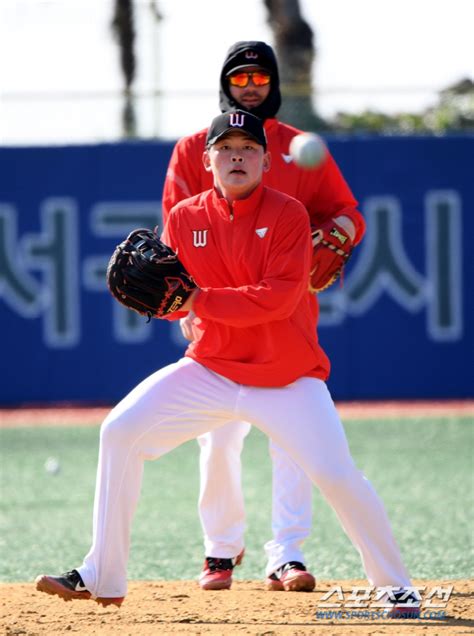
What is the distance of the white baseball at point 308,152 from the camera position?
584 centimetres

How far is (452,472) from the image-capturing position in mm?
9781

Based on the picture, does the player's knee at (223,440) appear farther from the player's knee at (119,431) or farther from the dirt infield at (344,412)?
the dirt infield at (344,412)

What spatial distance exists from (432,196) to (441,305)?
1.16m

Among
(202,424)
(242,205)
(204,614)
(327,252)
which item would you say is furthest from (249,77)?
(204,614)

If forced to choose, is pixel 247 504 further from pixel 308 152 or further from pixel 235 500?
pixel 308 152

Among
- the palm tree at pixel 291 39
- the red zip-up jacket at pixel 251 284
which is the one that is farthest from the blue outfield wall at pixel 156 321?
the red zip-up jacket at pixel 251 284

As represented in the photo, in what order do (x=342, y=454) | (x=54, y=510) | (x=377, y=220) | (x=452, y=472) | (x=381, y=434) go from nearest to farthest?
(x=342, y=454) → (x=54, y=510) → (x=452, y=472) → (x=381, y=434) → (x=377, y=220)

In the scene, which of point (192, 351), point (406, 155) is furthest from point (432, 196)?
point (192, 351)

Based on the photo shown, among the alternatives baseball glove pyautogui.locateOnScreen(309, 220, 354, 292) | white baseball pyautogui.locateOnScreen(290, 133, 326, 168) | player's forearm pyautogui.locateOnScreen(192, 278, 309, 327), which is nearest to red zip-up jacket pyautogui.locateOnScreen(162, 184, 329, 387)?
player's forearm pyautogui.locateOnScreen(192, 278, 309, 327)

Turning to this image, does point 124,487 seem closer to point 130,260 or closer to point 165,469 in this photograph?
point 130,260

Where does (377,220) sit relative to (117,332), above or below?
above

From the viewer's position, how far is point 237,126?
16.7 feet

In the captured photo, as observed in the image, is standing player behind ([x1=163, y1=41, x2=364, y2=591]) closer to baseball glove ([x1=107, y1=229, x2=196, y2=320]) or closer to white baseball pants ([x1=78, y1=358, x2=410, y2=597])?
white baseball pants ([x1=78, y1=358, x2=410, y2=597])

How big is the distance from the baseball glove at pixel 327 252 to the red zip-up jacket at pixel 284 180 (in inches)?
7.0
